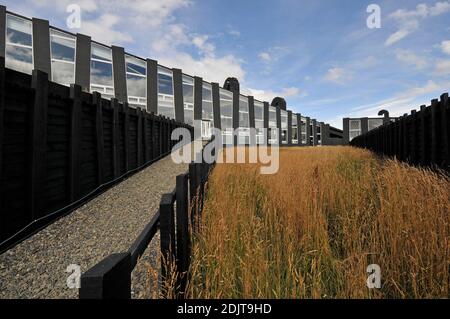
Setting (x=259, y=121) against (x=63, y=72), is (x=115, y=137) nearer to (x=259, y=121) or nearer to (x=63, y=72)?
(x=63, y=72)

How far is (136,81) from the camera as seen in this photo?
1911 cm

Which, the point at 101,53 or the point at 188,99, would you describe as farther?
the point at 188,99

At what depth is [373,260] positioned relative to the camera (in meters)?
2.28

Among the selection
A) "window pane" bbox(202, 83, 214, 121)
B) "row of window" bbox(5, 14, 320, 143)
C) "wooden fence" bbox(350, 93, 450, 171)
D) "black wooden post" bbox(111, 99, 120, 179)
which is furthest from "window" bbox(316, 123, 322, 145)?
"black wooden post" bbox(111, 99, 120, 179)

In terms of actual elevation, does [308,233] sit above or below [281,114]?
below

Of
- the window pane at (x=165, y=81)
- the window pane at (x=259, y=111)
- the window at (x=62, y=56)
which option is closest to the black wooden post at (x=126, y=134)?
the window at (x=62, y=56)

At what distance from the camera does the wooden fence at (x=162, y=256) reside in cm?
78

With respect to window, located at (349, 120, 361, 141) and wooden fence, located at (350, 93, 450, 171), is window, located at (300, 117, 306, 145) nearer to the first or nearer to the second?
window, located at (349, 120, 361, 141)

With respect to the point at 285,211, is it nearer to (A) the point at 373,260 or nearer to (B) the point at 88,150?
(A) the point at 373,260

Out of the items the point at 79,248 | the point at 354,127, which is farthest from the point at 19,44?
the point at 354,127

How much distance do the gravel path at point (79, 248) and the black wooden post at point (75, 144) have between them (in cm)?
45

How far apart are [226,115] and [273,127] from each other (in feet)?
28.1
